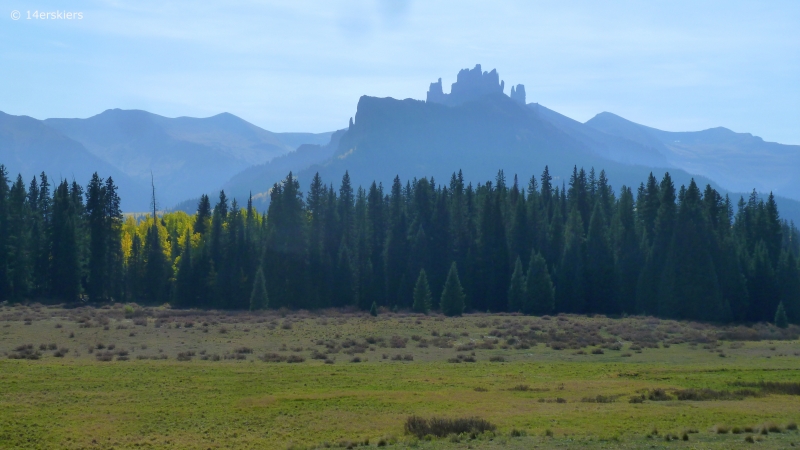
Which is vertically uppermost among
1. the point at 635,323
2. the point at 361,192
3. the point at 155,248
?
the point at 361,192

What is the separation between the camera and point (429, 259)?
4018 inches

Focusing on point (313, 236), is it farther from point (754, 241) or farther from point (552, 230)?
point (754, 241)

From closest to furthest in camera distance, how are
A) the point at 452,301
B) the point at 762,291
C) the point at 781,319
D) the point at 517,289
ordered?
the point at 781,319 < the point at 452,301 < the point at 762,291 < the point at 517,289

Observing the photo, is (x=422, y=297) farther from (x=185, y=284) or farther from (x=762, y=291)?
(x=762, y=291)

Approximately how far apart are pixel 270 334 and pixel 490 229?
47.2 meters

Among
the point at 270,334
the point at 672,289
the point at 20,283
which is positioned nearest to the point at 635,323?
the point at 672,289

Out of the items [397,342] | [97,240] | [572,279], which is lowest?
[397,342]

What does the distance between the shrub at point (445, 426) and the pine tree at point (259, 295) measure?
6341 cm

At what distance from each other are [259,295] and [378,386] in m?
54.6

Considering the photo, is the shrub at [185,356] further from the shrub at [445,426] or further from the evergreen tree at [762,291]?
the evergreen tree at [762,291]

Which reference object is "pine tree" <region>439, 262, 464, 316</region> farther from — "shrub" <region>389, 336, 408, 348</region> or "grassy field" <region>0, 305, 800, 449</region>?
"shrub" <region>389, 336, 408, 348</region>

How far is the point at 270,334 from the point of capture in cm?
6044

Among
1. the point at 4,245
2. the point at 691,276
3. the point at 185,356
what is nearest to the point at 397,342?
the point at 185,356

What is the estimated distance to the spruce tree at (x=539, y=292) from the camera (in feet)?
290
